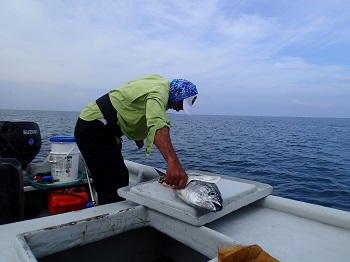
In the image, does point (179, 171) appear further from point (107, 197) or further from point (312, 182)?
point (312, 182)

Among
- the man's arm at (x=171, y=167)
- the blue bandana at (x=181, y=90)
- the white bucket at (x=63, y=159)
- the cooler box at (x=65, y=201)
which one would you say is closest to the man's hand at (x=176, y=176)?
the man's arm at (x=171, y=167)

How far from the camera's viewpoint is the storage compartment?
7.16 feet

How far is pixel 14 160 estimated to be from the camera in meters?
2.49

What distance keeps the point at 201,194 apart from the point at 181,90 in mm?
1283

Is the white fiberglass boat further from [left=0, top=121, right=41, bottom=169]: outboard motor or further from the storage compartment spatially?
[left=0, top=121, right=41, bottom=169]: outboard motor

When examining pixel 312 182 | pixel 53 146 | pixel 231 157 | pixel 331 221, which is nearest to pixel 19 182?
pixel 53 146

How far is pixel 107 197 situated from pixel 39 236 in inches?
56.2

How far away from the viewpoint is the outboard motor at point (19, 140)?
147 inches

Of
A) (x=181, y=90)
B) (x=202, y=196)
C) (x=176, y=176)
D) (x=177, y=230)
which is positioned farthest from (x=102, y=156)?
(x=202, y=196)

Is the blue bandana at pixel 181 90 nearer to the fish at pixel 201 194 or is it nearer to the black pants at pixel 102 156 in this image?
the black pants at pixel 102 156

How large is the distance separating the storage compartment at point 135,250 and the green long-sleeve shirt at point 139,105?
2.67ft

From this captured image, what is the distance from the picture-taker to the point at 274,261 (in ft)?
4.72

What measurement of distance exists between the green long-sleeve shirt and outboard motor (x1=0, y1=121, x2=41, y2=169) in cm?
148

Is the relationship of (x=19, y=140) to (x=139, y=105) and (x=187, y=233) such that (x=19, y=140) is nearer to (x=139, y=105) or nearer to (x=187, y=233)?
(x=139, y=105)
